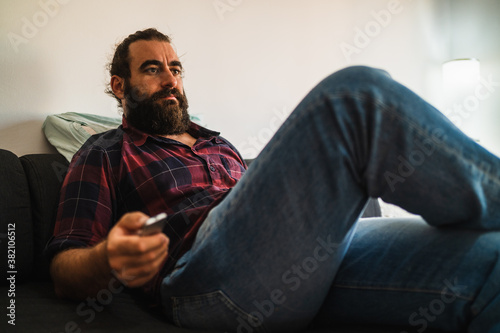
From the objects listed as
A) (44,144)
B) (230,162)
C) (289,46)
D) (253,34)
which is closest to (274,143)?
(230,162)

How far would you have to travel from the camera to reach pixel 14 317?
2.64 feet

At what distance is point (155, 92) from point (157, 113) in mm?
84

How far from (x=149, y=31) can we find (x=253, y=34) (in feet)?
2.69

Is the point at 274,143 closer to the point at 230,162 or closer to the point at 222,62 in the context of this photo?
the point at 230,162

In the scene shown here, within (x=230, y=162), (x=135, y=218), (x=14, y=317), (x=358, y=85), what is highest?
(x=358, y=85)

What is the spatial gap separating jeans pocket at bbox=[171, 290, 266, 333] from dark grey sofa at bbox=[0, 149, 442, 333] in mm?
28

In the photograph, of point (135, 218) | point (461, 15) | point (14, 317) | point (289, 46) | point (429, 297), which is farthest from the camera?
point (461, 15)

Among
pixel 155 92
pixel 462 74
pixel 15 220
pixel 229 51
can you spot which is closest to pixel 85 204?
pixel 15 220

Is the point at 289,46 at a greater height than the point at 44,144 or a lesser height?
greater

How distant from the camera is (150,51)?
1.33m

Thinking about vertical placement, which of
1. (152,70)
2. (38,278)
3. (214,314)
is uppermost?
(152,70)
